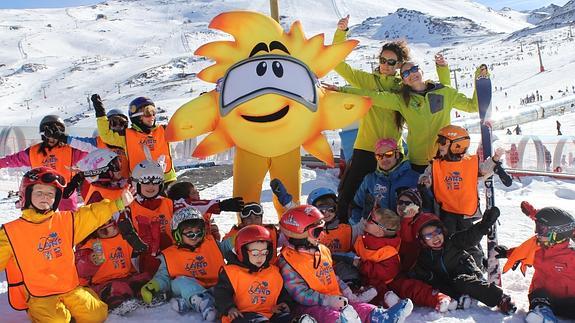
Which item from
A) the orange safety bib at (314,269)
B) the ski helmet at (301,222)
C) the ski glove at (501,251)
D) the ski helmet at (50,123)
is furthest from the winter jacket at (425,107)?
the ski helmet at (50,123)

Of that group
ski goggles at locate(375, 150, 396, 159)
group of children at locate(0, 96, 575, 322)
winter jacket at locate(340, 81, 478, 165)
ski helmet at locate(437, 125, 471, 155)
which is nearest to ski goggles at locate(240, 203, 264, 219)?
group of children at locate(0, 96, 575, 322)

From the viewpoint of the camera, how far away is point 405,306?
310 cm

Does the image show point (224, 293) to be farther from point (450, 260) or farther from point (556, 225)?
point (556, 225)

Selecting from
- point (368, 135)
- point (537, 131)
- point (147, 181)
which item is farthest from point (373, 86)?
point (537, 131)

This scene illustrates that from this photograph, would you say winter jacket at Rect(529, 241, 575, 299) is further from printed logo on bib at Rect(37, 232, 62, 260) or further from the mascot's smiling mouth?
printed logo on bib at Rect(37, 232, 62, 260)

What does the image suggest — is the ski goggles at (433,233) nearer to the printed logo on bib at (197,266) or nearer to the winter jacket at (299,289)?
the winter jacket at (299,289)

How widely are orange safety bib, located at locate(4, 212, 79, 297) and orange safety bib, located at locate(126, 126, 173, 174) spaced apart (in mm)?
1484

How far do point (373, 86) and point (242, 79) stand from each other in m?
1.42

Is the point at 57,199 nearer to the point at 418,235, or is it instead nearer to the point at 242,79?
the point at 242,79

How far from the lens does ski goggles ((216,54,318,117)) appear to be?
155 inches

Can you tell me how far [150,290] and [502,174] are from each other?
2.68 meters

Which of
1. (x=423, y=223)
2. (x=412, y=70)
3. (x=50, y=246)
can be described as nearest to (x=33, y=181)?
(x=50, y=246)

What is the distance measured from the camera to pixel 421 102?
442 cm

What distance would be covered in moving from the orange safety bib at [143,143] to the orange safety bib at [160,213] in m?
0.64
